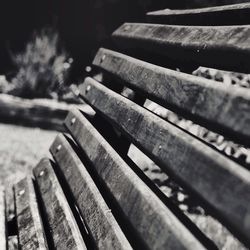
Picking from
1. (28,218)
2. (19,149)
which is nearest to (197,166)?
(28,218)

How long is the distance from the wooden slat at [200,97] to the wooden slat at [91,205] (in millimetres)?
350

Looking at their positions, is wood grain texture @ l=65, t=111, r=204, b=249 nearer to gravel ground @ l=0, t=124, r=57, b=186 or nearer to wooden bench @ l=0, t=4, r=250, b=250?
wooden bench @ l=0, t=4, r=250, b=250

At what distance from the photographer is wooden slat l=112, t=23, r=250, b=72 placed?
0.94m

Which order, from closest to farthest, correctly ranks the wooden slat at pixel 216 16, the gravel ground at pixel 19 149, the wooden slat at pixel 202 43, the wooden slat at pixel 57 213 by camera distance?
the wooden slat at pixel 202 43, the wooden slat at pixel 216 16, the wooden slat at pixel 57 213, the gravel ground at pixel 19 149

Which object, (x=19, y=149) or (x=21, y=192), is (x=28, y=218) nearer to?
(x=21, y=192)

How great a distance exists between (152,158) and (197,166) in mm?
240

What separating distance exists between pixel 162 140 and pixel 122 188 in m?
0.19

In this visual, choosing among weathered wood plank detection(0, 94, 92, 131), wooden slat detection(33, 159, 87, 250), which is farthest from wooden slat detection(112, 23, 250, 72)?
weathered wood plank detection(0, 94, 92, 131)

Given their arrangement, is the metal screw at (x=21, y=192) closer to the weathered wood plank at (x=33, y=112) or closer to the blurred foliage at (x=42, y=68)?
the weathered wood plank at (x=33, y=112)

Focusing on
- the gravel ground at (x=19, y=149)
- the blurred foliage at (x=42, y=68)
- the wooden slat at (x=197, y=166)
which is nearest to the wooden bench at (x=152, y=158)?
the wooden slat at (x=197, y=166)

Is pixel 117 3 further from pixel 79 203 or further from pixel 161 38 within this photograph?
pixel 79 203

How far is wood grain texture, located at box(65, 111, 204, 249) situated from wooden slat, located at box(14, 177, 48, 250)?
0.31 m

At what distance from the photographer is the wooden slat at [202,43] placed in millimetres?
943

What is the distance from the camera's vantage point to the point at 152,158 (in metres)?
1.05
